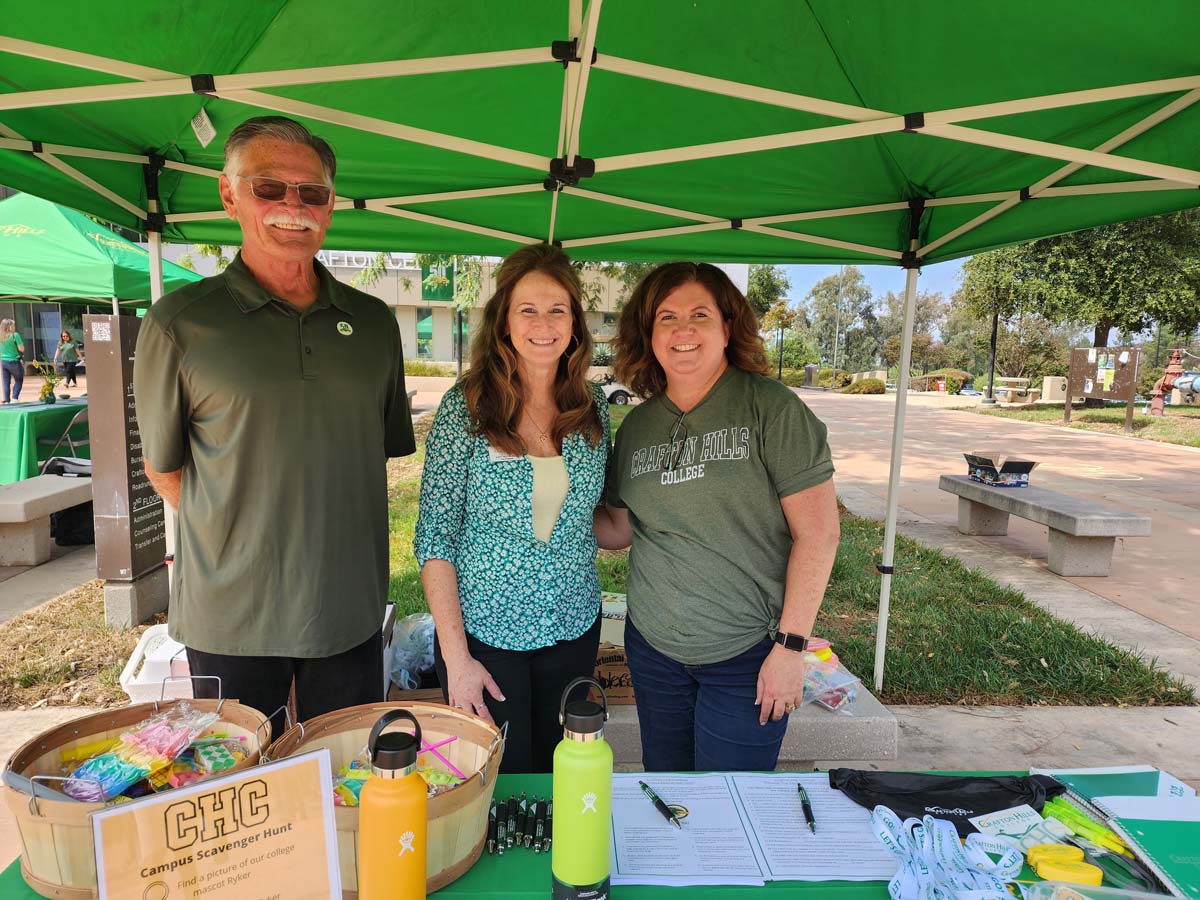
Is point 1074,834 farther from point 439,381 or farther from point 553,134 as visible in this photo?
point 439,381

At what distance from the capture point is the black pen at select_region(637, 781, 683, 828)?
1376mm

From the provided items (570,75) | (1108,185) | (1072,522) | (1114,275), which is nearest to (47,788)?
(570,75)

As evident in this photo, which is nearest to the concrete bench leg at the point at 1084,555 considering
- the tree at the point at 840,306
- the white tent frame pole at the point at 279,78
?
the white tent frame pole at the point at 279,78

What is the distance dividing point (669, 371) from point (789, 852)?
1104mm

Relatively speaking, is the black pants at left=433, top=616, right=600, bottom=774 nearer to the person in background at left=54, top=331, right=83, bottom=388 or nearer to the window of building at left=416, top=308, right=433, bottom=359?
the person in background at left=54, top=331, right=83, bottom=388

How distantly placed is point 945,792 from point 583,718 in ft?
3.03

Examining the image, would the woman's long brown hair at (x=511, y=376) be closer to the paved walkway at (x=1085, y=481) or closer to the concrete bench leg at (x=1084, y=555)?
the paved walkway at (x=1085, y=481)

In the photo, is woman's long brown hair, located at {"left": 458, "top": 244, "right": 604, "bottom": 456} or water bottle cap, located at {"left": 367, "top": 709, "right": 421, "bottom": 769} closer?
water bottle cap, located at {"left": 367, "top": 709, "right": 421, "bottom": 769}

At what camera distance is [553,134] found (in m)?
2.72

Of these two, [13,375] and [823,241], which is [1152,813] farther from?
[13,375]

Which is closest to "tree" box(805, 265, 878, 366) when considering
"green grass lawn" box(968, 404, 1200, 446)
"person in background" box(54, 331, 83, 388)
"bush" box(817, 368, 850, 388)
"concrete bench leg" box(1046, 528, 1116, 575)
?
"bush" box(817, 368, 850, 388)

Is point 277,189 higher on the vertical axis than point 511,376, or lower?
higher

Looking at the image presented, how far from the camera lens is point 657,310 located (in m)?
1.93

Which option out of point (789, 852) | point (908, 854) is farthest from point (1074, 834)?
point (789, 852)
